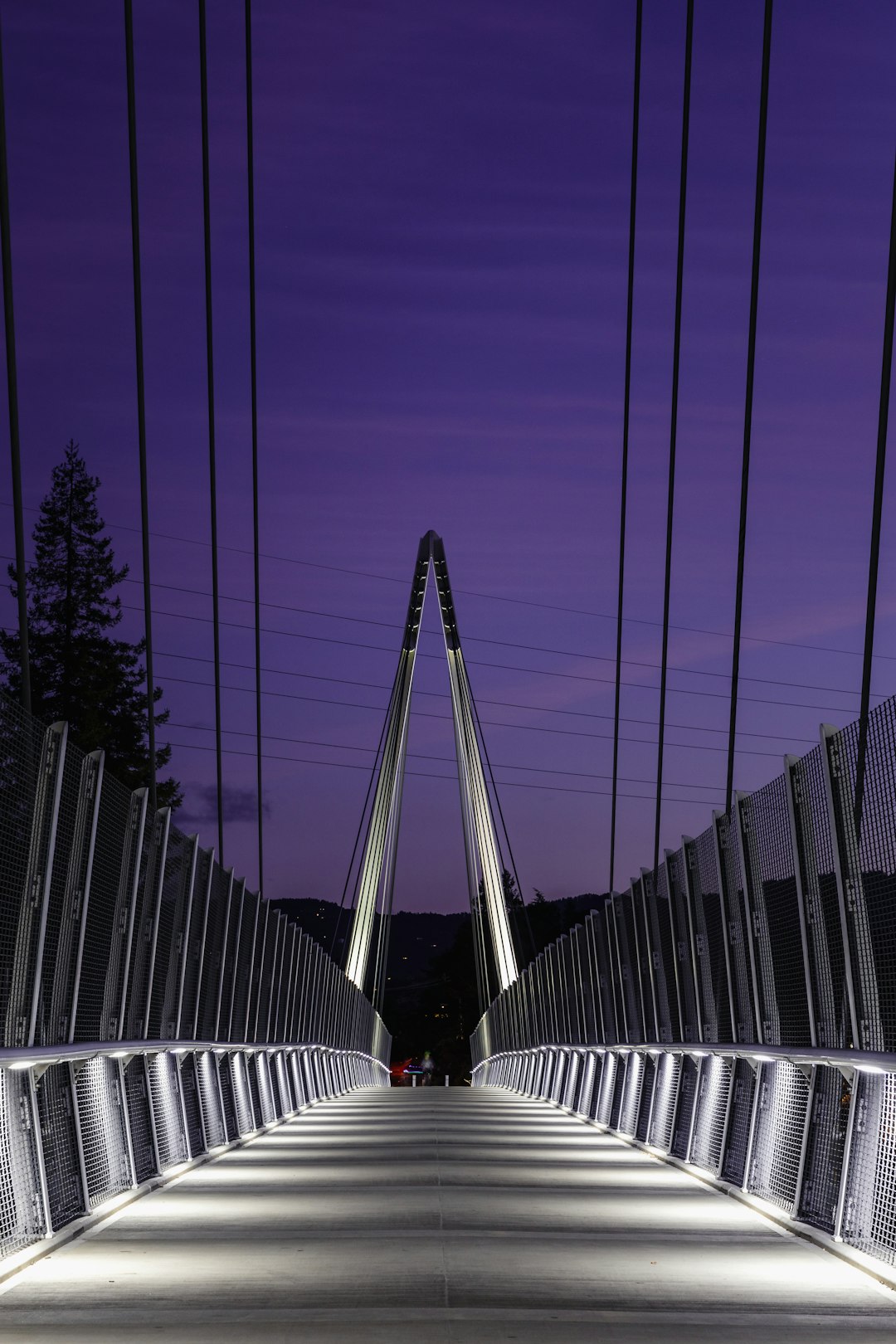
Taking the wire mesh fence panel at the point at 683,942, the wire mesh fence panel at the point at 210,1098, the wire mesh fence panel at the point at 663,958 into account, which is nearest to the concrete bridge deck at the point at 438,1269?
the wire mesh fence panel at the point at 210,1098

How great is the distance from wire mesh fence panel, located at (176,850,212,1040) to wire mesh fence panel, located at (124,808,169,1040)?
5.49ft

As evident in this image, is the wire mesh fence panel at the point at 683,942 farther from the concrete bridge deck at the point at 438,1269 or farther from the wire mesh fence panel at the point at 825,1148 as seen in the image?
the wire mesh fence panel at the point at 825,1148

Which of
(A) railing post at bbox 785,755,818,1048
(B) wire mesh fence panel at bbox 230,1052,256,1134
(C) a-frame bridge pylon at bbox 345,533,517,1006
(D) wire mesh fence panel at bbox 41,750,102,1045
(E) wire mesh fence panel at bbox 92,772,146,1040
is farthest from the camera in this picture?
(C) a-frame bridge pylon at bbox 345,533,517,1006

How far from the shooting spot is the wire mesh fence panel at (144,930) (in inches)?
468

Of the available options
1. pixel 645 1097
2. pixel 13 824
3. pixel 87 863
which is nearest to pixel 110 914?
pixel 87 863

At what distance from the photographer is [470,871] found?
66.4 meters

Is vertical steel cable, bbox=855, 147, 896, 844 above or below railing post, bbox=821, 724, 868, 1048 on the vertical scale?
above

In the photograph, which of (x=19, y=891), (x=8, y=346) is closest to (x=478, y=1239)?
(x=19, y=891)

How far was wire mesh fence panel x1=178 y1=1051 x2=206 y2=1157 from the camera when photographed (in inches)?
534

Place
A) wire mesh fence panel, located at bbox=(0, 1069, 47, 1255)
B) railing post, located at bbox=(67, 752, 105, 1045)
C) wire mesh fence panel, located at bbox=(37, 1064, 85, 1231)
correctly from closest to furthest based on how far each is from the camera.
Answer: wire mesh fence panel, located at bbox=(0, 1069, 47, 1255) → wire mesh fence panel, located at bbox=(37, 1064, 85, 1231) → railing post, located at bbox=(67, 752, 105, 1045)

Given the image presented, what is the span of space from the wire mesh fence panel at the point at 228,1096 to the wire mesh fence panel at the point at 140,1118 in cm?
399

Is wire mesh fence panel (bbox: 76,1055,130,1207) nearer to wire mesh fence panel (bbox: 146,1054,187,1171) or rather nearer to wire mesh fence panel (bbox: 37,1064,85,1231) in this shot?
wire mesh fence panel (bbox: 37,1064,85,1231)

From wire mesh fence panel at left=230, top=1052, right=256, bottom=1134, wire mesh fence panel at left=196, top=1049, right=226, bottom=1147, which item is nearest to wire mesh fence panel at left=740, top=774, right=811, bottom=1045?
wire mesh fence panel at left=196, top=1049, right=226, bottom=1147

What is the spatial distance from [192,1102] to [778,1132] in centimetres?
527
